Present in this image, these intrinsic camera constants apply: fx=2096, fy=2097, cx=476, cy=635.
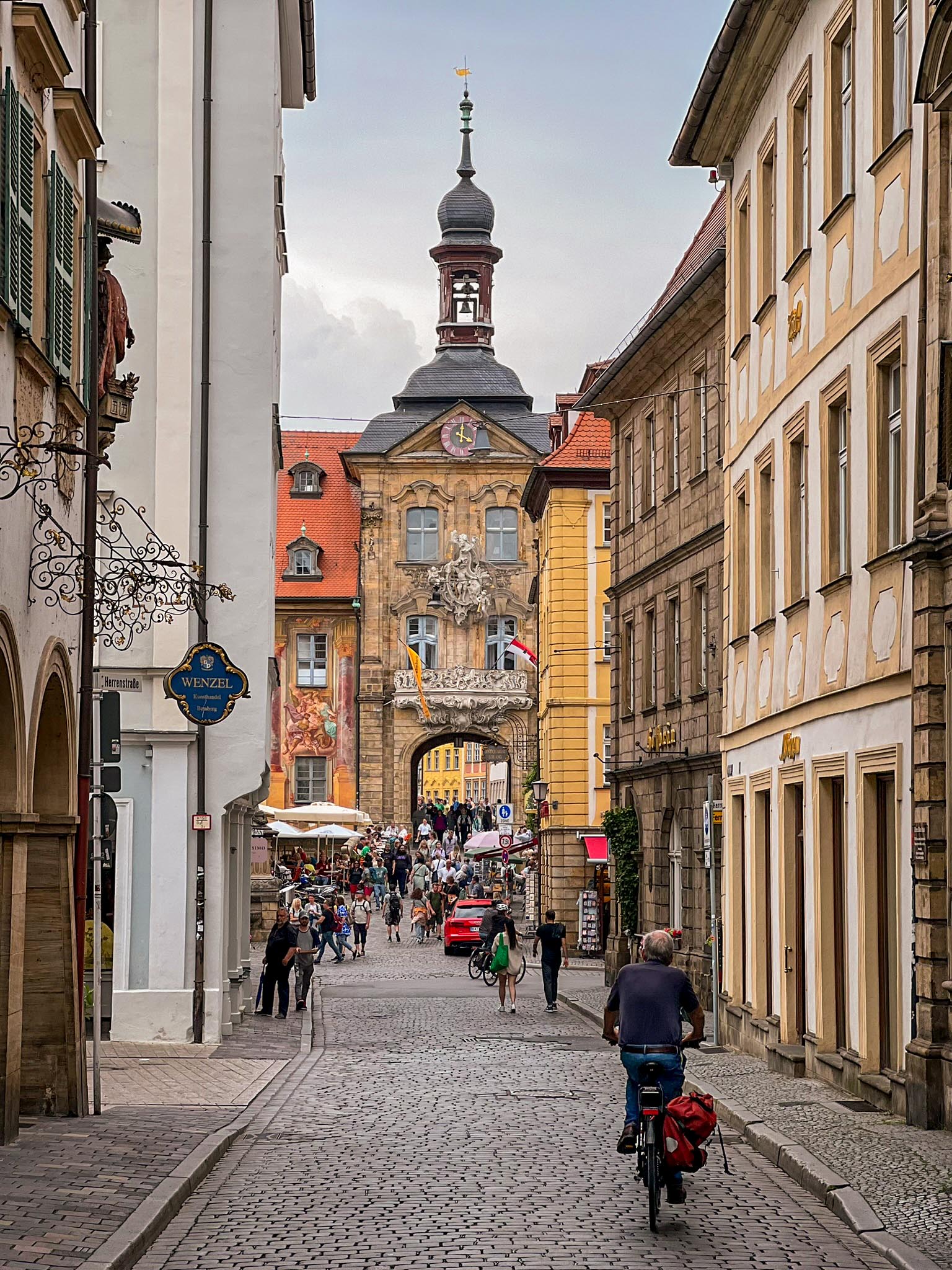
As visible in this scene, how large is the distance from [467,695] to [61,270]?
6522 cm

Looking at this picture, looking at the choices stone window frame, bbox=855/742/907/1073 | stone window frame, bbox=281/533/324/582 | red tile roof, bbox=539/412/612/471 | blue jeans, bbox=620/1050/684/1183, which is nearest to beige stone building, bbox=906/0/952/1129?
stone window frame, bbox=855/742/907/1073

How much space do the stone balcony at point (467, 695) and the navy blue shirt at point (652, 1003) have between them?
223 ft

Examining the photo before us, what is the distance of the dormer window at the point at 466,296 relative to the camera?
87750mm

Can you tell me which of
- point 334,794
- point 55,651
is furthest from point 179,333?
point 334,794

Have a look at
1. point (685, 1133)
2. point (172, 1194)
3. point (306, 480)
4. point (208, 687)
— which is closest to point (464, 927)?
point (208, 687)

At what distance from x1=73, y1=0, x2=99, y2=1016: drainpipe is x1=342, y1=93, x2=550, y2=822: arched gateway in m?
63.1

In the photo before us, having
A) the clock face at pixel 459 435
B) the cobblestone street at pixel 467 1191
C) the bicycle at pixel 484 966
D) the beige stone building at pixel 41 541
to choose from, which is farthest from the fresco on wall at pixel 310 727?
the beige stone building at pixel 41 541

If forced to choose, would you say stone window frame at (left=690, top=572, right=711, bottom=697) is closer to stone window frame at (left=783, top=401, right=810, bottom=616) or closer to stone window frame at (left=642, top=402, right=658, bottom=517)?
stone window frame at (left=642, top=402, right=658, bottom=517)

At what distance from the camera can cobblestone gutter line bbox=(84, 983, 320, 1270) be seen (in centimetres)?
996

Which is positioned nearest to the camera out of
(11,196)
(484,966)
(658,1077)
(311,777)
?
(658,1077)

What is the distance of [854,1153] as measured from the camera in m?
13.7

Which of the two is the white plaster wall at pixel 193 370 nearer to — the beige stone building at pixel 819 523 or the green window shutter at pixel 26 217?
the beige stone building at pixel 819 523

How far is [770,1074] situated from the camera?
20609 millimetres

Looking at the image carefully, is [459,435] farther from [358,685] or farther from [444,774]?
[444,774]
